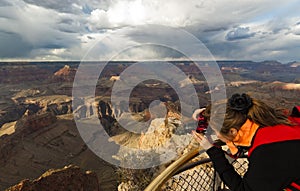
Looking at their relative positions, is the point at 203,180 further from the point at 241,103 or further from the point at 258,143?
the point at 258,143

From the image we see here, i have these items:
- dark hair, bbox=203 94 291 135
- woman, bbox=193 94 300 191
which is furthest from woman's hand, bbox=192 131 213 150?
dark hair, bbox=203 94 291 135

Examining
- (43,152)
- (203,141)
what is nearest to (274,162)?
(203,141)

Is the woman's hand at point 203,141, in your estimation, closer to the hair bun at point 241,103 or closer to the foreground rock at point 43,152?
the hair bun at point 241,103

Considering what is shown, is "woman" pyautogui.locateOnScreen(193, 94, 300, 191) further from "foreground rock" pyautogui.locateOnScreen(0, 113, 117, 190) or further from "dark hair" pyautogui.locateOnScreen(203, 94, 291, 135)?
"foreground rock" pyautogui.locateOnScreen(0, 113, 117, 190)

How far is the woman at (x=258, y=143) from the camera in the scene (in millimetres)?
2195

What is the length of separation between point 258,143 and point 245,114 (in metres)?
0.37

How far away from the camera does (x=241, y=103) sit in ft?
8.59

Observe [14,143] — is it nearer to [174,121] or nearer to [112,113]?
[112,113]

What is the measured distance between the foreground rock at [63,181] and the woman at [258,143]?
28752mm

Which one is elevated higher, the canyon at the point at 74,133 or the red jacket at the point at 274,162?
the red jacket at the point at 274,162

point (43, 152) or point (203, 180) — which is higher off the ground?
point (203, 180)

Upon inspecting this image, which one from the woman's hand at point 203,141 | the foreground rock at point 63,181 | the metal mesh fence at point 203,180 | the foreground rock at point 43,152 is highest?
the woman's hand at point 203,141

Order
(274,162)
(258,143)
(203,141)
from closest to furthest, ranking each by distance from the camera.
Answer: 1. (274,162)
2. (258,143)
3. (203,141)

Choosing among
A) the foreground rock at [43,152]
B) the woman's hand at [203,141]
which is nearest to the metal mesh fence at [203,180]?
the woman's hand at [203,141]
